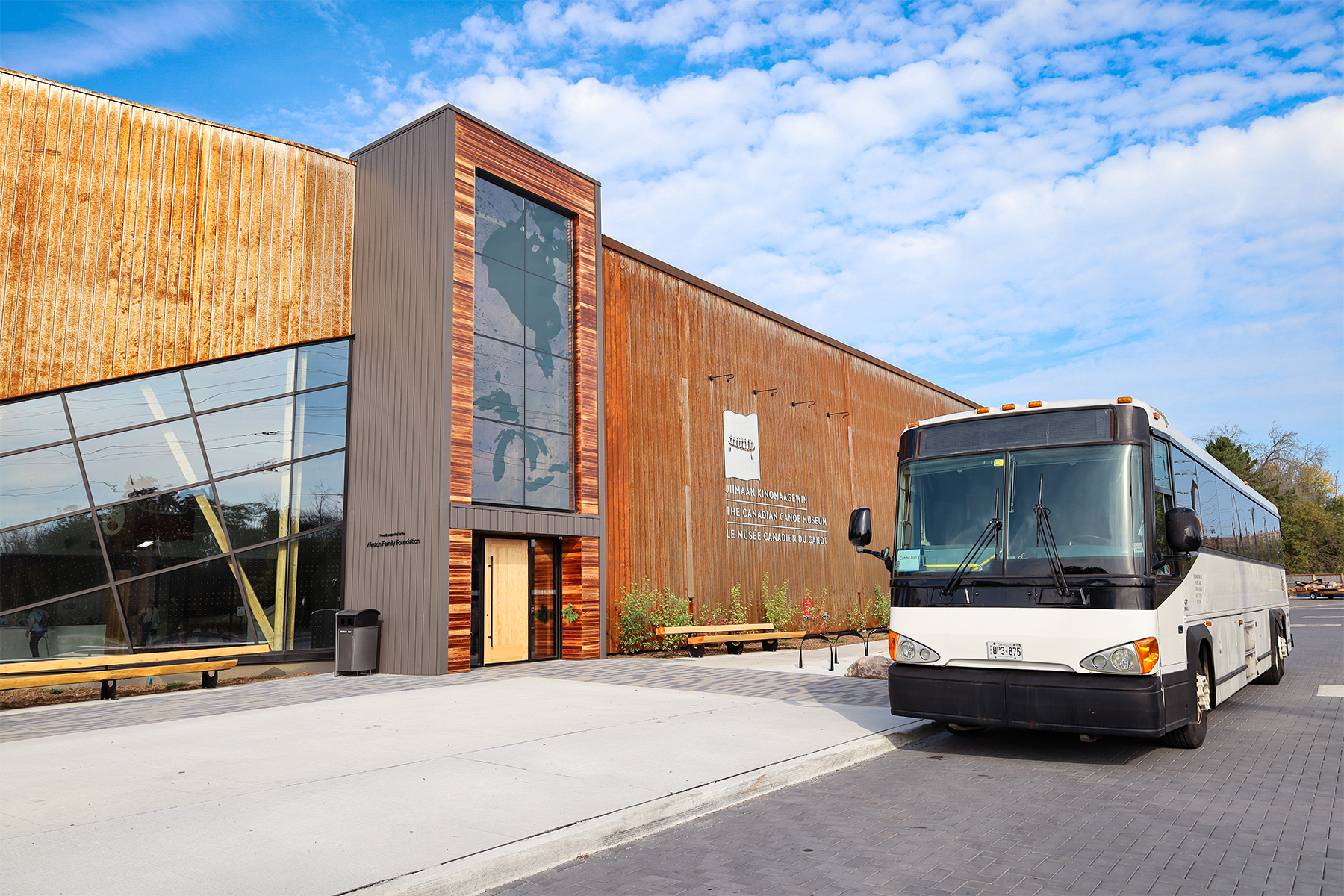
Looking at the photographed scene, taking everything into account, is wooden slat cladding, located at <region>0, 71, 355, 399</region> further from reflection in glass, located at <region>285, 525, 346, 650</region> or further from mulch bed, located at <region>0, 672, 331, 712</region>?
mulch bed, located at <region>0, 672, 331, 712</region>

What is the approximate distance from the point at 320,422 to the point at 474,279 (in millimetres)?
3806

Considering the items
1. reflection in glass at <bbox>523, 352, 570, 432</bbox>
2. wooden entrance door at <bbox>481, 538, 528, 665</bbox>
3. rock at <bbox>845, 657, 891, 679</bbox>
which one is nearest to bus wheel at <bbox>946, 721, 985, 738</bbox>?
rock at <bbox>845, 657, 891, 679</bbox>

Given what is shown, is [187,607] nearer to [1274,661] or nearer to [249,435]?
[249,435]

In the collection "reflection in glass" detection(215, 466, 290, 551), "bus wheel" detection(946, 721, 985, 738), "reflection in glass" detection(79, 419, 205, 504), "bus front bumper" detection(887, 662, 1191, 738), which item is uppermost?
"reflection in glass" detection(79, 419, 205, 504)

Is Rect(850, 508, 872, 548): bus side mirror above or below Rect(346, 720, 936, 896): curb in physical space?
above

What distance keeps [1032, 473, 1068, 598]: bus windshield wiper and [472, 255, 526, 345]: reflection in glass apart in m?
A: 10.7

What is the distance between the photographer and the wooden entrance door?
15797 millimetres

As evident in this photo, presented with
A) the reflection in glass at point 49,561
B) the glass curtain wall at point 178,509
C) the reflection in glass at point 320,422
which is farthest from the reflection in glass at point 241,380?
the reflection in glass at point 49,561

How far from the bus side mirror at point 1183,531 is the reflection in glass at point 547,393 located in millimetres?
11543

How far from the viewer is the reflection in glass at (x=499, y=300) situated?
1600 centimetres

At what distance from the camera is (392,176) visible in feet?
54.0

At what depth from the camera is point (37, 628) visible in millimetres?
12820

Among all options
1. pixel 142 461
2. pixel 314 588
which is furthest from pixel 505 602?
pixel 142 461

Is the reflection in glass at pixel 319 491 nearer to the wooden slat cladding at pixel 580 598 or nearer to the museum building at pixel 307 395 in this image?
the museum building at pixel 307 395
